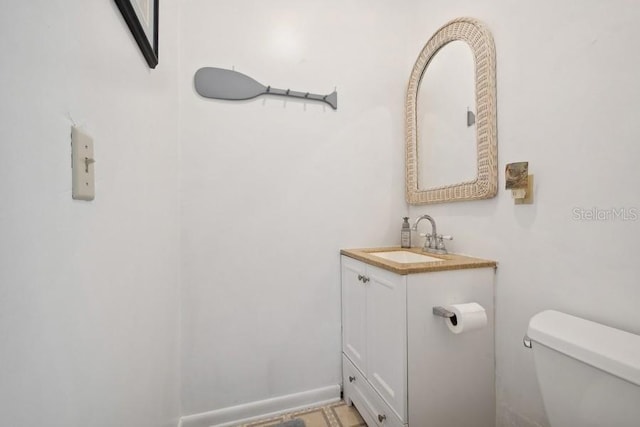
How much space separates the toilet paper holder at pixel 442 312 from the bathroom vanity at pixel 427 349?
0.02m

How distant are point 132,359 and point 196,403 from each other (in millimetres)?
912

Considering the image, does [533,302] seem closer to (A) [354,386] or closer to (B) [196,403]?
(A) [354,386]

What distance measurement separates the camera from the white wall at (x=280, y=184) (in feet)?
4.23

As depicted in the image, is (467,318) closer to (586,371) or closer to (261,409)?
(586,371)

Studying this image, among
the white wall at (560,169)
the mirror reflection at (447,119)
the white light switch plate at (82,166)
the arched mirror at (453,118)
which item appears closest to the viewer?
the white light switch plate at (82,166)

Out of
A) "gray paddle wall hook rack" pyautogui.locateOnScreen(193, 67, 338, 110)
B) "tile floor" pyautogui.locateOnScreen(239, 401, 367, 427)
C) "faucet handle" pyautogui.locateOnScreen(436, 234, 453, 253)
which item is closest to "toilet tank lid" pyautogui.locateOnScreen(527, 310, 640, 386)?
"faucet handle" pyautogui.locateOnScreen(436, 234, 453, 253)

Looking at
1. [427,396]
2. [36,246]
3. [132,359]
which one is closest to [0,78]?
[36,246]

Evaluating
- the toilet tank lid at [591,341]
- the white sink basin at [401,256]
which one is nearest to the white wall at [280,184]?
the white sink basin at [401,256]

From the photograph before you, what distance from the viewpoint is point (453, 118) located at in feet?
4.27

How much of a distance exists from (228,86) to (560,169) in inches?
58.2

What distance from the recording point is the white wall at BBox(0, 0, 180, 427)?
267mm

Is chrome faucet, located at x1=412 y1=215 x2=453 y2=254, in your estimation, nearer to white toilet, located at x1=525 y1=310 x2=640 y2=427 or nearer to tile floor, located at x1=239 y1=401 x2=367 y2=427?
white toilet, located at x1=525 y1=310 x2=640 y2=427

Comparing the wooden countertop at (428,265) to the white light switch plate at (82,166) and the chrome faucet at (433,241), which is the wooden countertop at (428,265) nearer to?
the chrome faucet at (433,241)

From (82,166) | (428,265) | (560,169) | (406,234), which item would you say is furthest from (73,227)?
(406,234)
